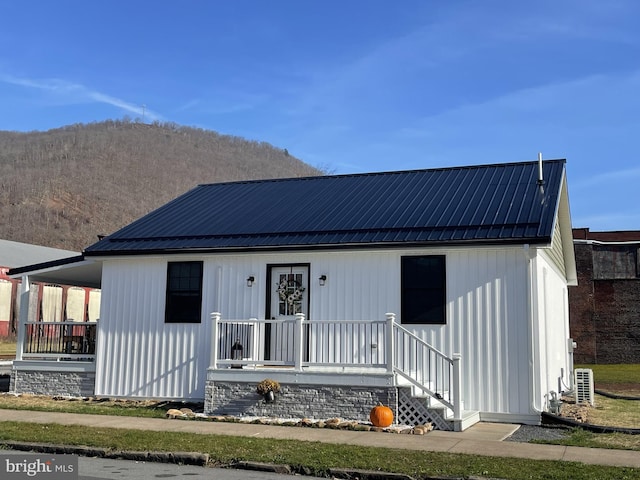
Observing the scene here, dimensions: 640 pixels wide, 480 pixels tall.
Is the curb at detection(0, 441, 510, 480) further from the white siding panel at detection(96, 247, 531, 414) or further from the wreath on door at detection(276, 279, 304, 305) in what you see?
the wreath on door at detection(276, 279, 304, 305)

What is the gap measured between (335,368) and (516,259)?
423 centimetres

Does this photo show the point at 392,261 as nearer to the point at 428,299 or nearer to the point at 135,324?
the point at 428,299

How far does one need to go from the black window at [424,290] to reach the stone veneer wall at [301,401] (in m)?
1.93

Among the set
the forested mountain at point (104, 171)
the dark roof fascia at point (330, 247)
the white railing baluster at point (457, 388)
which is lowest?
the white railing baluster at point (457, 388)

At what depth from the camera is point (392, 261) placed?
50.5 ft

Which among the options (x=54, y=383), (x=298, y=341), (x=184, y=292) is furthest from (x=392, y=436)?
(x=54, y=383)

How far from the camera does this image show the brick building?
36.1 m

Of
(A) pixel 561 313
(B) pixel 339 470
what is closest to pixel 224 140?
(A) pixel 561 313

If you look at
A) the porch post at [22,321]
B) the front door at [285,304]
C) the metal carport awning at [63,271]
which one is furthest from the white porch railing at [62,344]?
the front door at [285,304]

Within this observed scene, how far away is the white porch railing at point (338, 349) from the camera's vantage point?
13867 millimetres

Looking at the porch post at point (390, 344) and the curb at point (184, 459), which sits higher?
the porch post at point (390, 344)

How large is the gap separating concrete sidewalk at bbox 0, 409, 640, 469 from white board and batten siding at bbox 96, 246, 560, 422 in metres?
1.30

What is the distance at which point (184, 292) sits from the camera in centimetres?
1703

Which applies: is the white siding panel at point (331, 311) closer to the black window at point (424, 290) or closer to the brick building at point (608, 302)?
the black window at point (424, 290)
